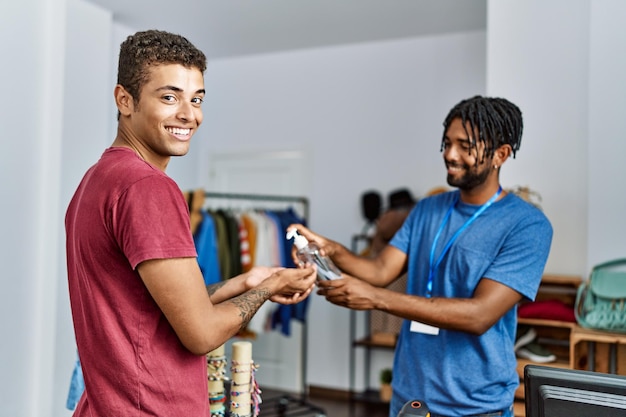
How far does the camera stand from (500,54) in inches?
Answer: 126

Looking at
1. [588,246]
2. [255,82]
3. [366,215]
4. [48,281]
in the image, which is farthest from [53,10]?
[588,246]

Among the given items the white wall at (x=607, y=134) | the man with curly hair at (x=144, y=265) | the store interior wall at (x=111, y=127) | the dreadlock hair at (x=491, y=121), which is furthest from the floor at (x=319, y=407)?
the man with curly hair at (x=144, y=265)

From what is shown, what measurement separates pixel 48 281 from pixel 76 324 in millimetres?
2356

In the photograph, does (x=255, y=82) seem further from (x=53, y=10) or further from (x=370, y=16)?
(x=53, y=10)

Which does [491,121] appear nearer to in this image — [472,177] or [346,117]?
[472,177]

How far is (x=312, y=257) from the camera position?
1828mm

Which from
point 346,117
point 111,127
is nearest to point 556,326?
point 346,117

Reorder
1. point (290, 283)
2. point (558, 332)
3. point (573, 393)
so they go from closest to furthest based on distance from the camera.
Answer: point (573, 393) < point (290, 283) < point (558, 332)

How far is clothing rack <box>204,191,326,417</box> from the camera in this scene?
14.1 ft

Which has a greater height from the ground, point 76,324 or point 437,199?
point 437,199

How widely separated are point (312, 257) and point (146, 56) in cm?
86

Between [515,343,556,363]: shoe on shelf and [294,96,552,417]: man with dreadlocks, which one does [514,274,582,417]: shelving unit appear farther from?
[294,96,552,417]: man with dreadlocks

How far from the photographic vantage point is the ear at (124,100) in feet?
3.95

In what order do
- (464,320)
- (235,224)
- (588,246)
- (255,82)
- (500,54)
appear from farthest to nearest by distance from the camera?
(255,82) < (235,224) < (500,54) < (588,246) < (464,320)
